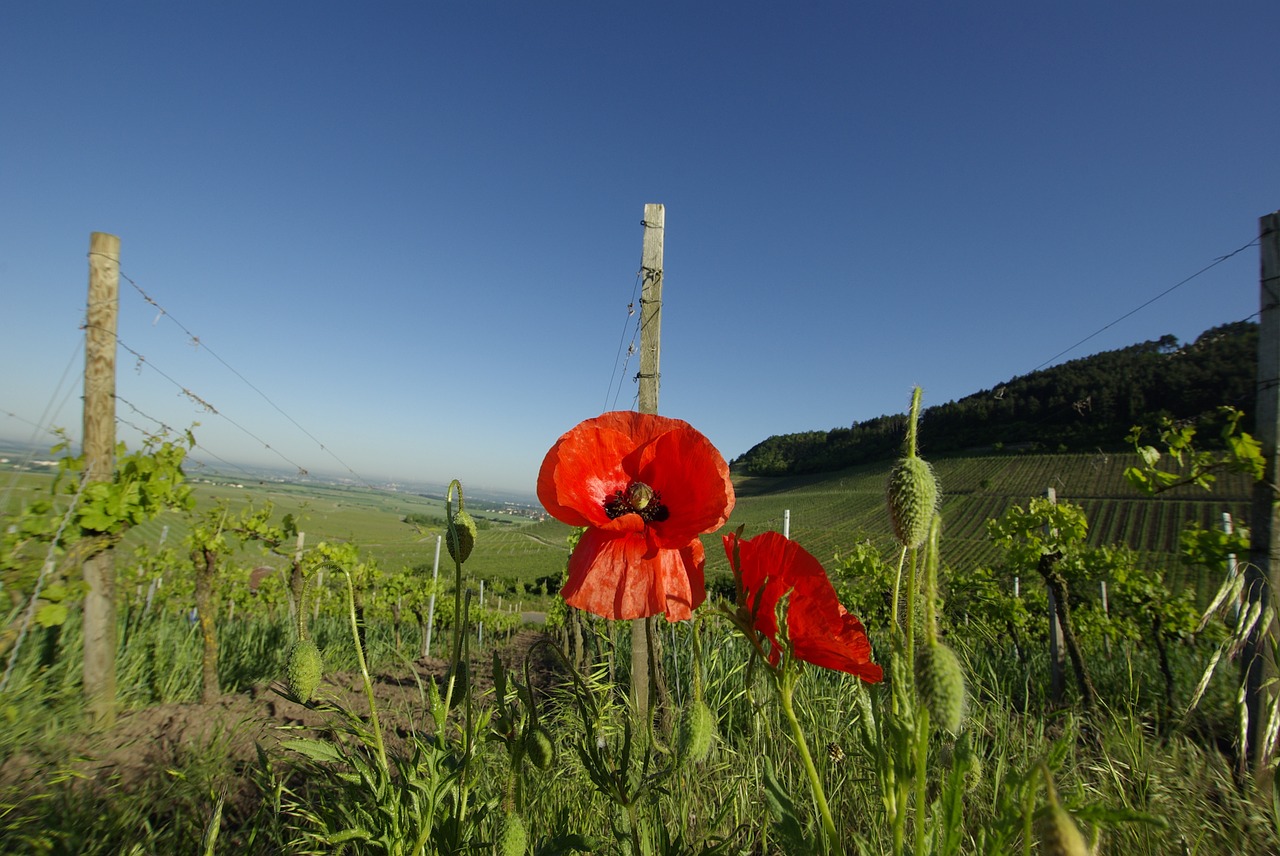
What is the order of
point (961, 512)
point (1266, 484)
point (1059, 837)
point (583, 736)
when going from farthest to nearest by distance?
point (961, 512) → point (1266, 484) → point (583, 736) → point (1059, 837)

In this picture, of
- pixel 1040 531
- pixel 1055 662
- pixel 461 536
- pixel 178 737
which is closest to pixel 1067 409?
pixel 1040 531

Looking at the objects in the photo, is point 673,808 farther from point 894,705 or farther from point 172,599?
point 172,599

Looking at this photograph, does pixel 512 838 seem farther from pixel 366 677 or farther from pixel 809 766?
pixel 809 766

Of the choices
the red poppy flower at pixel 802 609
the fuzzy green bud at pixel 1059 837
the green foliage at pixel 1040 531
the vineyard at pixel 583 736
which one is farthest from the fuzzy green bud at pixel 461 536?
the green foliage at pixel 1040 531

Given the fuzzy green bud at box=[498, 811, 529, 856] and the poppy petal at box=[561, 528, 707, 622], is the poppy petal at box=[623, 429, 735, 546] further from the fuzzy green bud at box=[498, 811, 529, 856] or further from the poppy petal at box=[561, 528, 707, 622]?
the fuzzy green bud at box=[498, 811, 529, 856]

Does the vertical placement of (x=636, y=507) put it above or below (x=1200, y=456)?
below

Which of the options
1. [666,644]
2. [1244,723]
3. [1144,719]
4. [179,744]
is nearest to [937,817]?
[1244,723]

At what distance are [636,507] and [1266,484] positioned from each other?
361cm

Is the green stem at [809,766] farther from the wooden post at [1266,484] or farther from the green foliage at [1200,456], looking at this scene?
the green foliage at [1200,456]

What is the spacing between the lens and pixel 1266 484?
2.91 metres

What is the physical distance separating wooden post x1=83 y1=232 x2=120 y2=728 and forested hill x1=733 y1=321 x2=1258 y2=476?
4.90 metres

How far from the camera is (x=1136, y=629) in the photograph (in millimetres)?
5695

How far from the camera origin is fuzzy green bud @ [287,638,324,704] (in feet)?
3.32

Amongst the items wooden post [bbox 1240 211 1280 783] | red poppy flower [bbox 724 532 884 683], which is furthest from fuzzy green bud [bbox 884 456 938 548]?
wooden post [bbox 1240 211 1280 783]
